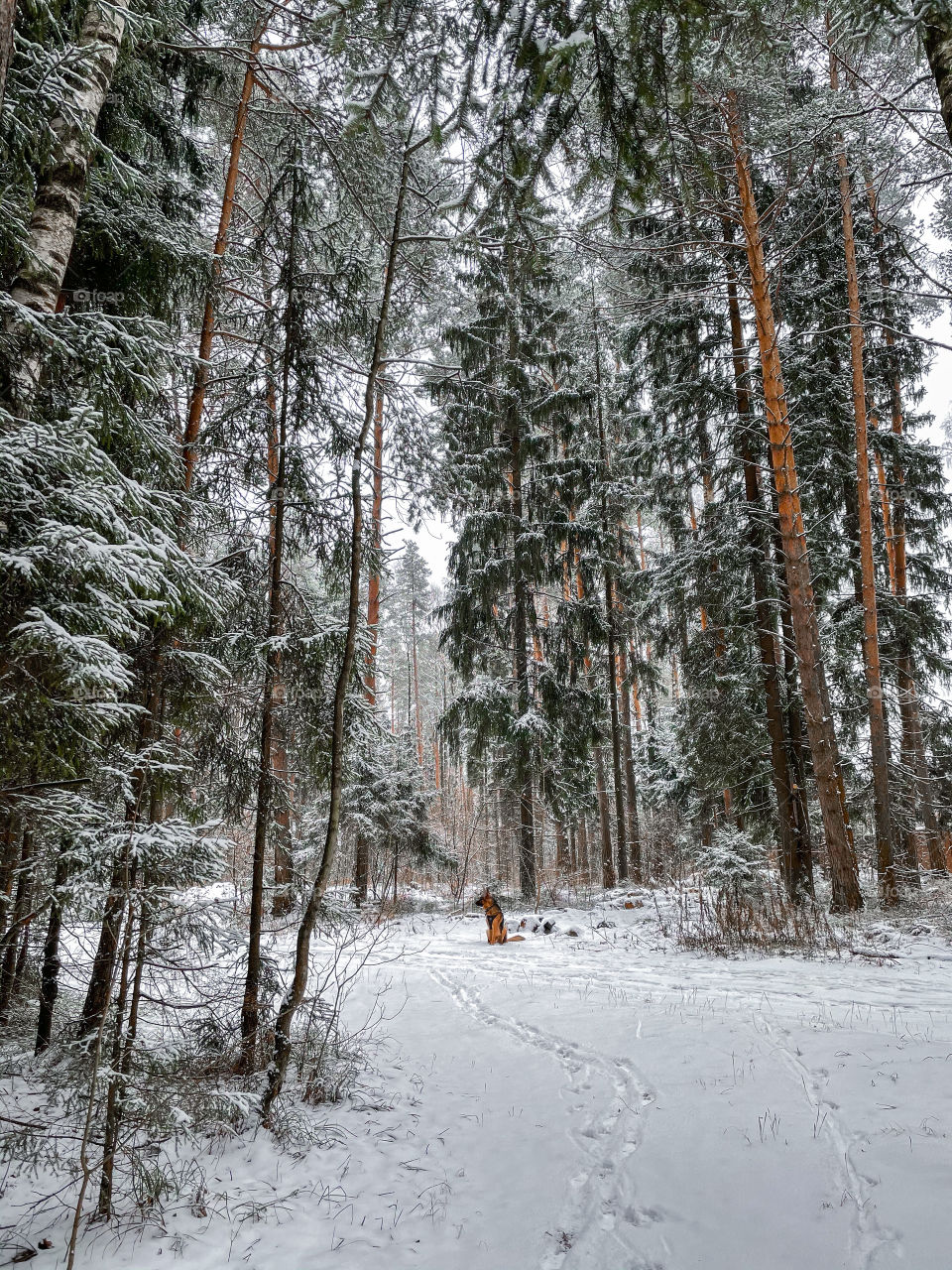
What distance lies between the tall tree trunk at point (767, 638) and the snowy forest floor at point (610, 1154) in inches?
149

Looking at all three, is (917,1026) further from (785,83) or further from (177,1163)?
(785,83)

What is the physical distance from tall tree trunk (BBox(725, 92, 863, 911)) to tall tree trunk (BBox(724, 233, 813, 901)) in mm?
405

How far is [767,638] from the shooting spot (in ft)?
33.9

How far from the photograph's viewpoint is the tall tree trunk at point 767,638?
9641 millimetres

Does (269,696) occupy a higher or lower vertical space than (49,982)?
higher

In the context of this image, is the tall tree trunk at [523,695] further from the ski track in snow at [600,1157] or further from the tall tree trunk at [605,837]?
the ski track in snow at [600,1157]

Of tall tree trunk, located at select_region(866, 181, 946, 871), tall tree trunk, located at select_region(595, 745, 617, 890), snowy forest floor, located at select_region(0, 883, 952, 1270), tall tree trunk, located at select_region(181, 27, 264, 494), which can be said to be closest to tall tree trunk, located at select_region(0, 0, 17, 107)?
tall tree trunk, located at select_region(181, 27, 264, 494)

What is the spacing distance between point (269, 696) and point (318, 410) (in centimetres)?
241

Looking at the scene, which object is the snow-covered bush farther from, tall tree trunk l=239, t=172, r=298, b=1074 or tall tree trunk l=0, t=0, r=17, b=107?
tall tree trunk l=0, t=0, r=17, b=107

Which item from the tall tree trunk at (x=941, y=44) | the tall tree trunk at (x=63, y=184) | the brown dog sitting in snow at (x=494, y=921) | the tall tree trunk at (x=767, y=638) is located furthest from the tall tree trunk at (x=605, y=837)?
the tall tree trunk at (x=63, y=184)

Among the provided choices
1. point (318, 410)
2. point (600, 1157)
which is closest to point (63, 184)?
point (318, 410)

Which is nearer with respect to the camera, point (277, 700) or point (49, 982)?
point (49, 982)

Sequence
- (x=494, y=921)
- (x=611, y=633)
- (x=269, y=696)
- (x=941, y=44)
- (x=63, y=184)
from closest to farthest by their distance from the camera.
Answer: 1. (x=941, y=44)
2. (x=63, y=184)
3. (x=269, y=696)
4. (x=494, y=921)
5. (x=611, y=633)

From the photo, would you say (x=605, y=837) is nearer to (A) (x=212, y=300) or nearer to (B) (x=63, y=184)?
(A) (x=212, y=300)
